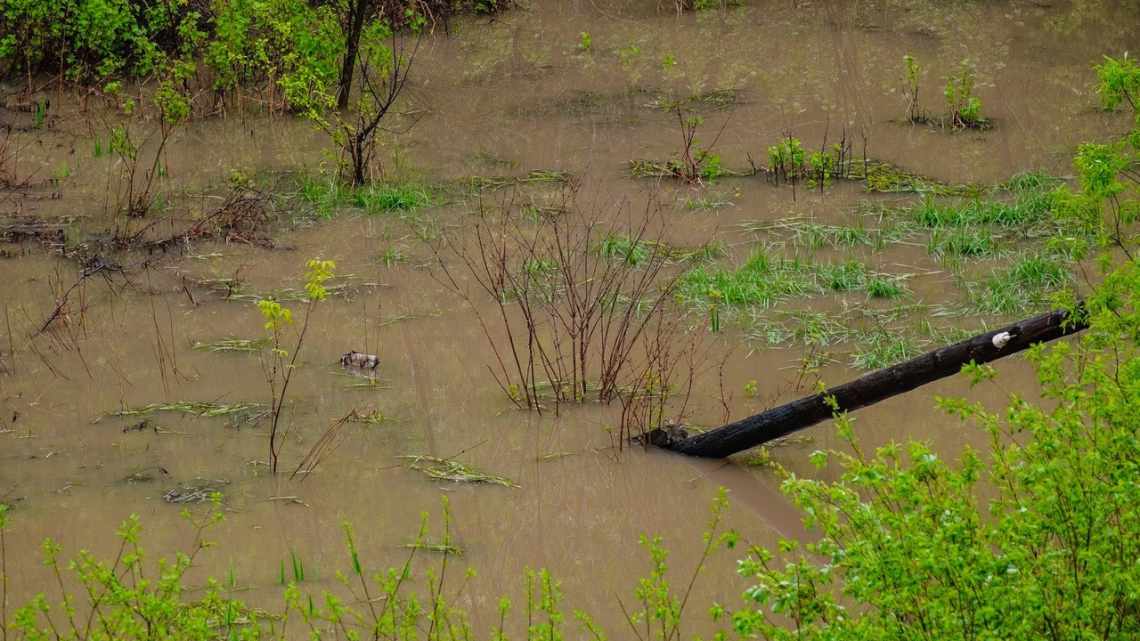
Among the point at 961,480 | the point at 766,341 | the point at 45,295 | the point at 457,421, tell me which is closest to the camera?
the point at 961,480

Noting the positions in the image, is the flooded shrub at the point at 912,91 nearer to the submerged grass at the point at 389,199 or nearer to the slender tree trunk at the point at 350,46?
the submerged grass at the point at 389,199

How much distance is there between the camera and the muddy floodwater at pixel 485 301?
584 cm

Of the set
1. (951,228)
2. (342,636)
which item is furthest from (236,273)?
(951,228)

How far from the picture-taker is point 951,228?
8352mm

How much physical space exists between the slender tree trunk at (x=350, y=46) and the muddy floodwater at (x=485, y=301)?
0.41 metres

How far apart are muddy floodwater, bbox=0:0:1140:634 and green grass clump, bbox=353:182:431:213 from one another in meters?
0.10

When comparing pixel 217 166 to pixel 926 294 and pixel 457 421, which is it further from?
pixel 926 294

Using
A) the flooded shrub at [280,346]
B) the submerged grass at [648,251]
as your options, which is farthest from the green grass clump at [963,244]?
the flooded shrub at [280,346]

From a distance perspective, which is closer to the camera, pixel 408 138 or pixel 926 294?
pixel 926 294

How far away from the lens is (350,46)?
1003cm

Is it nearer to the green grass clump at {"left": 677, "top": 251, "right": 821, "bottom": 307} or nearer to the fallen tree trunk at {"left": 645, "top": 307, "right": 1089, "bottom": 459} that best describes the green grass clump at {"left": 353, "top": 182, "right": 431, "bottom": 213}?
the green grass clump at {"left": 677, "top": 251, "right": 821, "bottom": 307}

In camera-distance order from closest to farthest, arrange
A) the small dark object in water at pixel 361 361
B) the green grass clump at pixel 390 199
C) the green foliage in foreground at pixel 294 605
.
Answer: the green foliage in foreground at pixel 294 605
the small dark object in water at pixel 361 361
the green grass clump at pixel 390 199

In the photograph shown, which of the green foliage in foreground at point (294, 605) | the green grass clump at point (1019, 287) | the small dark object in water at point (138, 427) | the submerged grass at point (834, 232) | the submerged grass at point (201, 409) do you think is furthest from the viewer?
the submerged grass at point (834, 232)

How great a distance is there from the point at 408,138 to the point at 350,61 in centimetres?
70
